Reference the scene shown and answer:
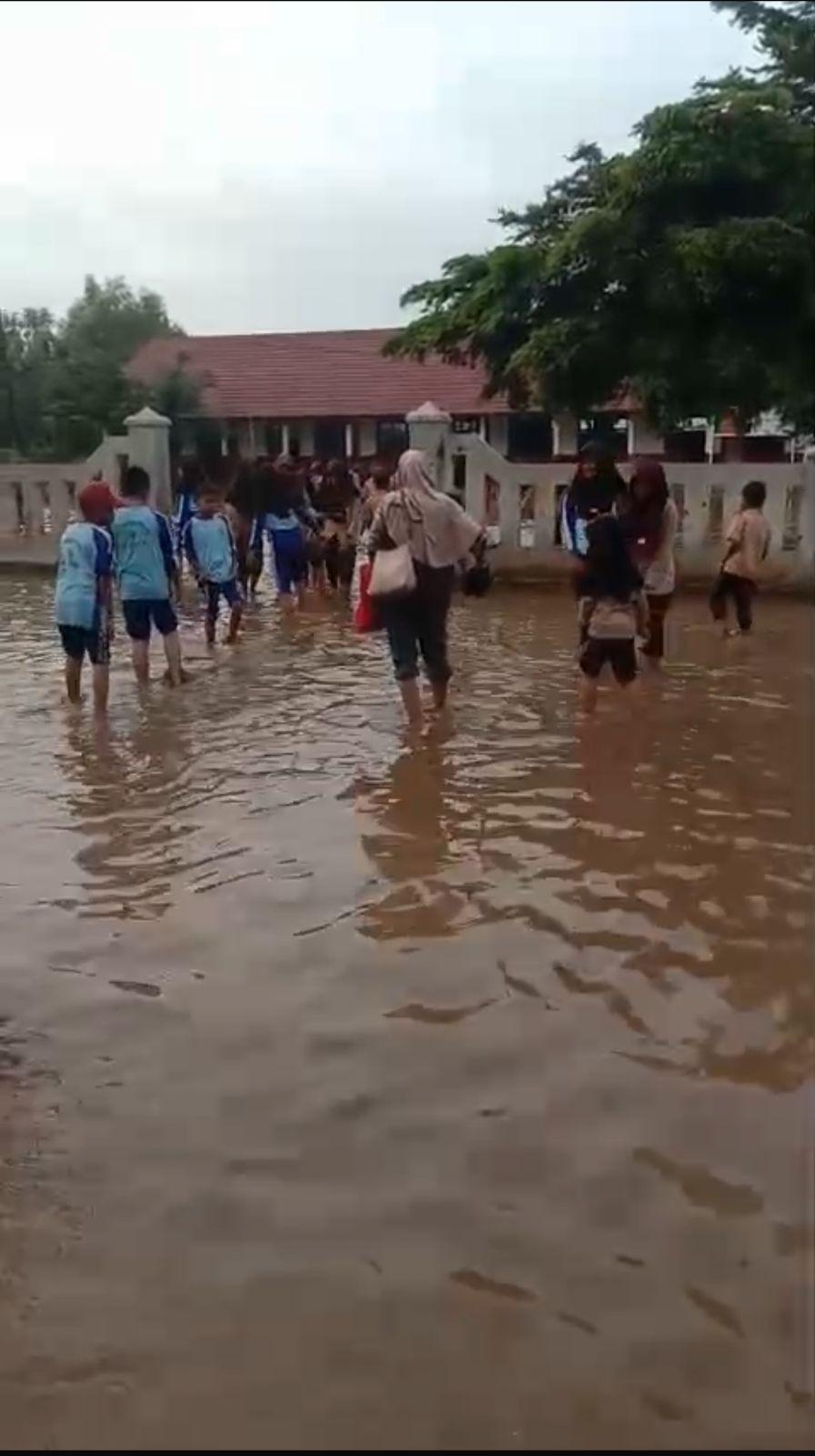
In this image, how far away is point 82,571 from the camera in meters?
7.50

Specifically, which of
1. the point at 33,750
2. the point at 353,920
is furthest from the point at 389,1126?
the point at 33,750

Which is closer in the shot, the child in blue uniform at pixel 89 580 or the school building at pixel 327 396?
the child in blue uniform at pixel 89 580

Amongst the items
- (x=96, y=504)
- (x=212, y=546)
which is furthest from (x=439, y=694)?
(x=212, y=546)

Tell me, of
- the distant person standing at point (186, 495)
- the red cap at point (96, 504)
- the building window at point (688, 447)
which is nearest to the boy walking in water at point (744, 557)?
the building window at point (688, 447)

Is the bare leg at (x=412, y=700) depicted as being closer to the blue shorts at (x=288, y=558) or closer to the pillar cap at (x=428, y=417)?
the blue shorts at (x=288, y=558)

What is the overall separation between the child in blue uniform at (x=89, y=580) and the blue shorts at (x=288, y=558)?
401cm

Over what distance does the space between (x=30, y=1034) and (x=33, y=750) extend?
3.48 metres

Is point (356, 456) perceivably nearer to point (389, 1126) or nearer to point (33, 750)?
point (33, 750)

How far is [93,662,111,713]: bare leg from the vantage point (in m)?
7.70

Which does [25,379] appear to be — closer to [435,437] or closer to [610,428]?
[435,437]

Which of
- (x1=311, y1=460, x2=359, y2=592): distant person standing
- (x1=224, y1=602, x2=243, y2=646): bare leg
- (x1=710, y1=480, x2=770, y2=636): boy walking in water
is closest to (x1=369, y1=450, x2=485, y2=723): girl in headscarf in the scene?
(x1=710, y1=480, x2=770, y2=636): boy walking in water

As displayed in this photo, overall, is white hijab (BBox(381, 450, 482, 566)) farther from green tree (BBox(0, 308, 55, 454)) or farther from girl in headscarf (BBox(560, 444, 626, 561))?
green tree (BBox(0, 308, 55, 454))

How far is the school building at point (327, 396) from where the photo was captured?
1516cm

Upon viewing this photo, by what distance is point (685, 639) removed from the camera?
992cm
